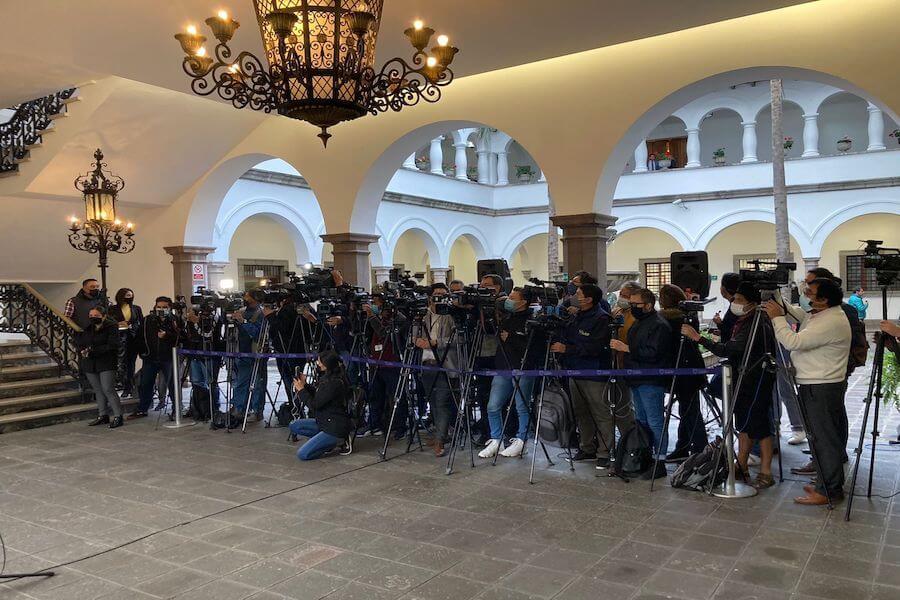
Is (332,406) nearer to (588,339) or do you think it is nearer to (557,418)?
(557,418)

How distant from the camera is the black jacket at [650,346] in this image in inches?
217

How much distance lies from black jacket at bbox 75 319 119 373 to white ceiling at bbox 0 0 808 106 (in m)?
2.86

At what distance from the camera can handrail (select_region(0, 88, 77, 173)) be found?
9.07 meters

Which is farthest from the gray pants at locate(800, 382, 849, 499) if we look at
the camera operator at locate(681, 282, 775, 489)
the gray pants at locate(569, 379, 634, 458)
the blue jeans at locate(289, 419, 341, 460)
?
the blue jeans at locate(289, 419, 341, 460)

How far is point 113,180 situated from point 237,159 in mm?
1731

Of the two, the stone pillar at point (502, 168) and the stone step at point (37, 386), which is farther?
the stone pillar at point (502, 168)

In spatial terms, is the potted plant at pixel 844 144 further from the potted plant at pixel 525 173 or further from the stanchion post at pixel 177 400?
the stanchion post at pixel 177 400

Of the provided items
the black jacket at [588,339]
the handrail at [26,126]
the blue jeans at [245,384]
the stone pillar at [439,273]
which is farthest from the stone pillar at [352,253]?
the stone pillar at [439,273]

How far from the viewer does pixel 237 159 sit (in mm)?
10570

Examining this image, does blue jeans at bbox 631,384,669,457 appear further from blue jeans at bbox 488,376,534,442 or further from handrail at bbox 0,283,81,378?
handrail at bbox 0,283,81,378

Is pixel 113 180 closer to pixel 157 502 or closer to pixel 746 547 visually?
pixel 157 502

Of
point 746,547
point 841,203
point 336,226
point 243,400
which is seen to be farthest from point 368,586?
point 841,203

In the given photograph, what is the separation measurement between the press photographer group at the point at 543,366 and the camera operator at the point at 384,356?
2 centimetres

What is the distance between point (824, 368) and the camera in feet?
15.4
